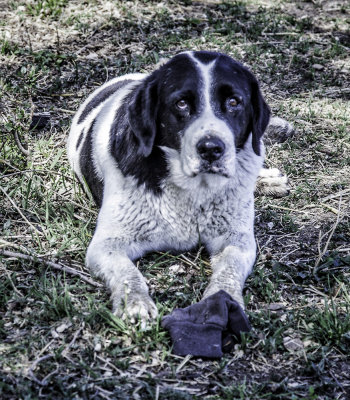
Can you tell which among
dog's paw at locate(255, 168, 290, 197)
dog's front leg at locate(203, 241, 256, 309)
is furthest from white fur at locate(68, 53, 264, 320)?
Answer: dog's paw at locate(255, 168, 290, 197)

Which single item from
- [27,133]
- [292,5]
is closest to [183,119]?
[27,133]

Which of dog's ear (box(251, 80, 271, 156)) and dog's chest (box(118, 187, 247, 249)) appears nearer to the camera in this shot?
dog's chest (box(118, 187, 247, 249))

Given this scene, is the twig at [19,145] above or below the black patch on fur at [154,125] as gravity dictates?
below

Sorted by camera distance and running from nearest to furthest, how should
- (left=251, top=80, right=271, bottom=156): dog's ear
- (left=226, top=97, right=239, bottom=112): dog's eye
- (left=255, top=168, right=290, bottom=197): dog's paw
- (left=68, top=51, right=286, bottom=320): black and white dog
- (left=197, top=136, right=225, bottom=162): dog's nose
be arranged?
(left=197, top=136, right=225, bottom=162): dog's nose
(left=68, top=51, right=286, bottom=320): black and white dog
(left=226, top=97, right=239, bottom=112): dog's eye
(left=251, top=80, right=271, bottom=156): dog's ear
(left=255, top=168, right=290, bottom=197): dog's paw

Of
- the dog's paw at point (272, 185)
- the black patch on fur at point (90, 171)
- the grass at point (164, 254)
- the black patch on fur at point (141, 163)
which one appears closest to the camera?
the grass at point (164, 254)

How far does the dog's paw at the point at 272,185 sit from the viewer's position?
455cm

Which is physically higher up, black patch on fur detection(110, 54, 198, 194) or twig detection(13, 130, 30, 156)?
black patch on fur detection(110, 54, 198, 194)

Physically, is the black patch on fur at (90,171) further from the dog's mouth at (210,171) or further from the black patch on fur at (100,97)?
the dog's mouth at (210,171)

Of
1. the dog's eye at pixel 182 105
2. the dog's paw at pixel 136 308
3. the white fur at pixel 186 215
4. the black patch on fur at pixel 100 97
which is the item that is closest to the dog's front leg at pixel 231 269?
the white fur at pixel 186 215

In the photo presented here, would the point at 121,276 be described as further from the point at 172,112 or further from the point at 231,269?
the point at 172,112

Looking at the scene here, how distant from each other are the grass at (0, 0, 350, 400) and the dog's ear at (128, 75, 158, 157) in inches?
27.4

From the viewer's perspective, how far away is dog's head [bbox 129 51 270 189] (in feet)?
10.5

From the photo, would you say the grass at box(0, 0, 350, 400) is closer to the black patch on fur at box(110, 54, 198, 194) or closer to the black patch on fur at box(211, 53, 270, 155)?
the black patch on fur at box(110, 54, 198, 194)

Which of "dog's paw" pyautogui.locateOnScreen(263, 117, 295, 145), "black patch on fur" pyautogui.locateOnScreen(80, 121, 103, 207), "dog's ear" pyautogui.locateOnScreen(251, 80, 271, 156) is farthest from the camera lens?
"dog's paw" pyautogui.locateOnScreen(263, 117, 295, 145)
